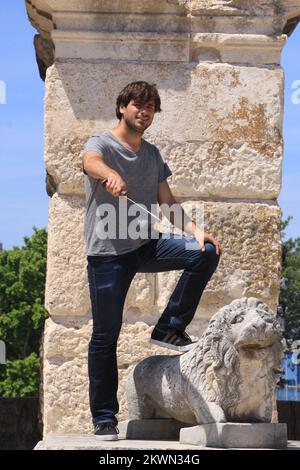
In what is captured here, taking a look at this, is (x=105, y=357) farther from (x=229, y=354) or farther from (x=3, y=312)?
(x=3, y=312)

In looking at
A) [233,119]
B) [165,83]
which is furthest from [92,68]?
[233,119]

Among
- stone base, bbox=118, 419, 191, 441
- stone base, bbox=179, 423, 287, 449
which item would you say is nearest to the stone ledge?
stone base, bbox=179, 423, 287, 449

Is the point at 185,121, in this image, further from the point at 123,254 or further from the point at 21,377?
the point at 21,377

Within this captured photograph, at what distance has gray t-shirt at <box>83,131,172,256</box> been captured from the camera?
18.0 feet

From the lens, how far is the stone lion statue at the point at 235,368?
5172 millimetres

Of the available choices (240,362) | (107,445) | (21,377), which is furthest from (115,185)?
(21,377)

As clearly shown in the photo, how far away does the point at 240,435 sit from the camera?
5082 mm

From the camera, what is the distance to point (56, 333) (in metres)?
6.50

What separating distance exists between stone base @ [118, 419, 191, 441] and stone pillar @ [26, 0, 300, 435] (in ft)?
2.86

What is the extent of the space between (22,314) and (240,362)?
2734 centimetres
